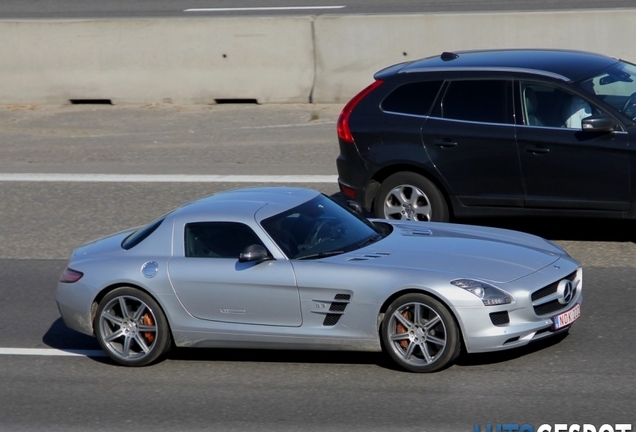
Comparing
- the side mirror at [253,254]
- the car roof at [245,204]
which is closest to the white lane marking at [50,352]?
the car roof at [245,204]

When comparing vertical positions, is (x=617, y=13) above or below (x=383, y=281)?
above

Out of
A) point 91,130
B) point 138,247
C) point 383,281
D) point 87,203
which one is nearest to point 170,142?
point 91,130

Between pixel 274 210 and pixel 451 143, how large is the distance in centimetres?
304

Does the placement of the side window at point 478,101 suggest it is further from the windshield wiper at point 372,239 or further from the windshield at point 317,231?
the windshield wiper at point 372,239

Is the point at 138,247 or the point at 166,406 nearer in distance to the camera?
the point at 166,406

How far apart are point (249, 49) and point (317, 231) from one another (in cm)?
937

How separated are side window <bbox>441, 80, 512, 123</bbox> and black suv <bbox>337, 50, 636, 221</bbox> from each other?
0.4 inches

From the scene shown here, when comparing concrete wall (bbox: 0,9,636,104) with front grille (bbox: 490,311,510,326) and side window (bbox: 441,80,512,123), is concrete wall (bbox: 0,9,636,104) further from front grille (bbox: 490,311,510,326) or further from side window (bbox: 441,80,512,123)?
front grille (bbox: 490,311,510,326)

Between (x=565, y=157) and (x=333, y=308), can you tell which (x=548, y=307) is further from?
(x=565, y=157)

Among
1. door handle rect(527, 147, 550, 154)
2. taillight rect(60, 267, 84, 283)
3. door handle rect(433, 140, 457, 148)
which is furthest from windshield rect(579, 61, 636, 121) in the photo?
taillight rect(60, 267, 84, 283)

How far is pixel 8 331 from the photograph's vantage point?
29.3 feet

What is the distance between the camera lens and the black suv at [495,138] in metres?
9.97

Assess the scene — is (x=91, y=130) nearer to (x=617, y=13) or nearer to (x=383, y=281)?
(x=617, y=13)

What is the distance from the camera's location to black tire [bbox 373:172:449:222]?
1066 cm
